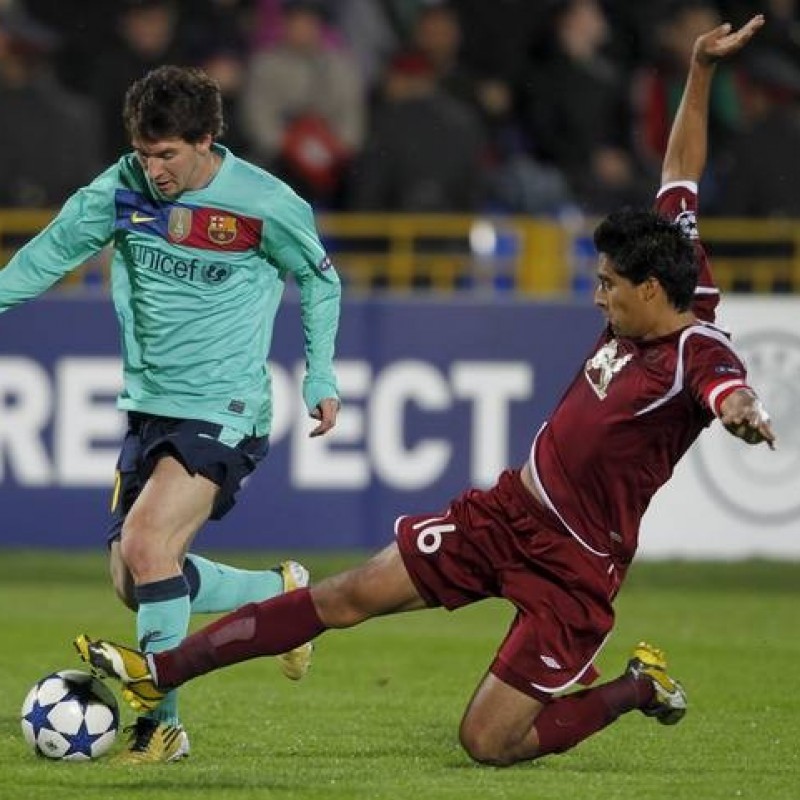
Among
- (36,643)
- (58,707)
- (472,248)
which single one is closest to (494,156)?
(472,248)

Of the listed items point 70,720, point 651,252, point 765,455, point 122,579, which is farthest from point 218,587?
point 765,455

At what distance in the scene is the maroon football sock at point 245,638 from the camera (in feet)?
24.5

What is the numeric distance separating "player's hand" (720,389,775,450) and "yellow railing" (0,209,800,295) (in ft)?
25.4

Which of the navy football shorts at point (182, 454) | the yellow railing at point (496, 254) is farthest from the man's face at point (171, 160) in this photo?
the yellow railing at point (496, 254)

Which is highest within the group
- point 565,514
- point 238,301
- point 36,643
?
point 238,301

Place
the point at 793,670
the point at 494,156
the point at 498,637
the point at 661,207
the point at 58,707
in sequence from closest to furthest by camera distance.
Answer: the point at 58,707 < the point at 661,207 < the point at 793,670 < the point at 498,637 < the point at 494,156

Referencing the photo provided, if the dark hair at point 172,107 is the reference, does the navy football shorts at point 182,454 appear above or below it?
below

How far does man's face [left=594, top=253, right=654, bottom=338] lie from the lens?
755 cm

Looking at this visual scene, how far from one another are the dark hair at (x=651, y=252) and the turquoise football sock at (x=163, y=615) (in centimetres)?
175

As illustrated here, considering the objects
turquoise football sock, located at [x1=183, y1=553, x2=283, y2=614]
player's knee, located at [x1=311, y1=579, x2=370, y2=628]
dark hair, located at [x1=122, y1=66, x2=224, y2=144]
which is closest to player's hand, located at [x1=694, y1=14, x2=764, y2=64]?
dark hair, located at [x1=122, y1=66, x2=224, y2=144]

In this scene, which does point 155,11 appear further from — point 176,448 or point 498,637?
point 176,448

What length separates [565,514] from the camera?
777cm

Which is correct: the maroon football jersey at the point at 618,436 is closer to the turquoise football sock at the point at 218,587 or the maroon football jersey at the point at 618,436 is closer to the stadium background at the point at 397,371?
the turquoise football sock at the point at 218,587

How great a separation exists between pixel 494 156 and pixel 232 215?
28.1 ft
